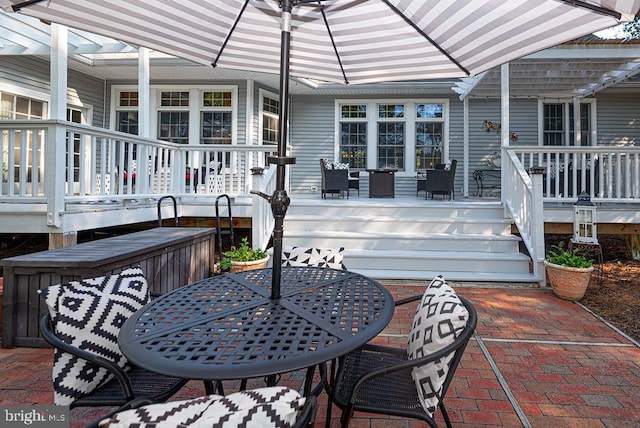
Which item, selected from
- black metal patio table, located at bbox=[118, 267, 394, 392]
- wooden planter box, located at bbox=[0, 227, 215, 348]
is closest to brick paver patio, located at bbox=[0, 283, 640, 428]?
wooden planter box, located at bbox=[0, 227, 215, 348]

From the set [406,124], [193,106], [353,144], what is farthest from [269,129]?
[406,124]

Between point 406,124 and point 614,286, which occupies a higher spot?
point 406,124

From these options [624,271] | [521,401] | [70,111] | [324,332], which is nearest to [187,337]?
[324,332]

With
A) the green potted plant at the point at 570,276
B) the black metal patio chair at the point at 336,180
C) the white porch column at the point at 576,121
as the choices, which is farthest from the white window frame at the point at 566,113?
the green potted plant at the point at 570,276

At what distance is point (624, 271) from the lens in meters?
5.15

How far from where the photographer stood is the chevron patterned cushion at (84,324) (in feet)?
4.53

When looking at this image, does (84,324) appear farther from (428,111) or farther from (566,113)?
(566,113)

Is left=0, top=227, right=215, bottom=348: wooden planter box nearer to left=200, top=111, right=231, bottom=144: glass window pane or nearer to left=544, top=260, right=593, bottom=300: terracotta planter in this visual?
left=544, top=260, right=593, bottom=300: terracotta planter

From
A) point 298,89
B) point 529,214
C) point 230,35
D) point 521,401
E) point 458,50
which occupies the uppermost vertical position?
point 298,89

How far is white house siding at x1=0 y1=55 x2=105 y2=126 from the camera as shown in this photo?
6.82 meters

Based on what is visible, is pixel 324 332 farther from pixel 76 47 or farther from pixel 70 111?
pixel 70 111

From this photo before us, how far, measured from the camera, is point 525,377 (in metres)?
2.28

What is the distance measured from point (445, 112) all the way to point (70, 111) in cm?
869

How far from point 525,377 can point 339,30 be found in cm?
250
